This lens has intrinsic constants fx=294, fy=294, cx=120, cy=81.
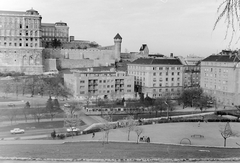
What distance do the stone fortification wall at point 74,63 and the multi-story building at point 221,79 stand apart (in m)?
19.7

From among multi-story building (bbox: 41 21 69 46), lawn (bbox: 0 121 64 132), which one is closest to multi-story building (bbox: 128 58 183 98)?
lawn (bbox: 0 121 64 132)

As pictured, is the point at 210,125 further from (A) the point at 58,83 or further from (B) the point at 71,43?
(B) the point at 71,43

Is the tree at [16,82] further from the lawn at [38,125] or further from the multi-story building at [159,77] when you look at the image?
the multi-story building at [159,77]

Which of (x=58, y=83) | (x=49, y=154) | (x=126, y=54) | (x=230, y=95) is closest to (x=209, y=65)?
(x=230, y=95)

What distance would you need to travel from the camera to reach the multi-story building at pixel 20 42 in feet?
137

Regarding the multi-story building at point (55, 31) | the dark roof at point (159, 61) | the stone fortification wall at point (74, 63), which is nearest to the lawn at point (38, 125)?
the dark roof at point (159, 61)

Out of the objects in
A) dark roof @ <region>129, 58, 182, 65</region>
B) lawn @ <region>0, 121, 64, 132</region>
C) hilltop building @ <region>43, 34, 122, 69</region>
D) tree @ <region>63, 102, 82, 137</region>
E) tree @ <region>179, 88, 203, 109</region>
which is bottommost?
lawn @ <region>0, 121, 64, 132</region>

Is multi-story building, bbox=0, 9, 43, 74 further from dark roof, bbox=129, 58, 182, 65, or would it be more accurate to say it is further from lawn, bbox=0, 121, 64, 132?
lawn, bbox=0, 121, 64, 132

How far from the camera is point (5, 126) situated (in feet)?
67.1

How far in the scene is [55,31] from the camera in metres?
60.8

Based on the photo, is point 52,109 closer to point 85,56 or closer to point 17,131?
point 17,131

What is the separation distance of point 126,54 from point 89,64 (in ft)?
37.5

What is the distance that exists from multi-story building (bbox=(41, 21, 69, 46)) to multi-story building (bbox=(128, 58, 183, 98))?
2639 cm

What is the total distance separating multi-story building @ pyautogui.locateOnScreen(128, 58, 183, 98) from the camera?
37.8m
